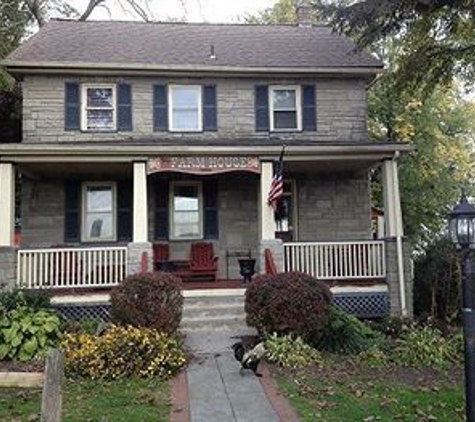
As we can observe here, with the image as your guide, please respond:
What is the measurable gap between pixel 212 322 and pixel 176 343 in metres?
2.68

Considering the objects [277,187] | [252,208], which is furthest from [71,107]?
[277,187]

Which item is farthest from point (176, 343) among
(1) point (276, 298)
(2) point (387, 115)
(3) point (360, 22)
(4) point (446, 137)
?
(4) point (446, 137)

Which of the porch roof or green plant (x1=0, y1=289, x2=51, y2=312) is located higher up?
the porch roof

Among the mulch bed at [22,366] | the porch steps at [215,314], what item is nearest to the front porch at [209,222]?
the porch steps at [215,314]

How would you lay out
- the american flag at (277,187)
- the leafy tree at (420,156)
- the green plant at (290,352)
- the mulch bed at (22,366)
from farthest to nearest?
1. the leafy tree at (420,156)
2. the american flag at (277,187)
3. the green plant at (290,352)
4. the mulch bed at (22,366)

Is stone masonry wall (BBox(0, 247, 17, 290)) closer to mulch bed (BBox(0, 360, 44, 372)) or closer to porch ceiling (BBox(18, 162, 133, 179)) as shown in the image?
porch ceiling (BBox(18, 162, 133, 179))

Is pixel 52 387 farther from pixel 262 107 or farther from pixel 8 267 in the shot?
pixel 262 107

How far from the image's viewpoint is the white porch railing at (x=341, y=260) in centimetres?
1305

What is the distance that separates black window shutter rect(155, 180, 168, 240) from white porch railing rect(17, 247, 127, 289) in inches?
102

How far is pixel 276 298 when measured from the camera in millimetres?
9352

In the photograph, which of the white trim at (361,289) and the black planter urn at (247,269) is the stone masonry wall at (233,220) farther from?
the white trim at (361,289)

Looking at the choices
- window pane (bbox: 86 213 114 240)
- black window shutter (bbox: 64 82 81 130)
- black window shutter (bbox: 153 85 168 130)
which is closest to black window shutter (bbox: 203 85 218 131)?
black window shutter (bbox: 153 85 168 130)

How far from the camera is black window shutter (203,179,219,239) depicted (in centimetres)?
1535

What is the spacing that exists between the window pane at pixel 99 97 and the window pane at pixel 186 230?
3.67 metres
